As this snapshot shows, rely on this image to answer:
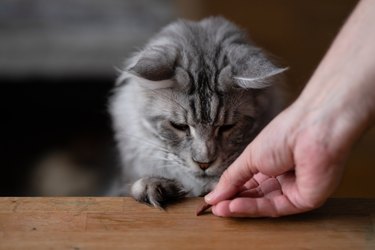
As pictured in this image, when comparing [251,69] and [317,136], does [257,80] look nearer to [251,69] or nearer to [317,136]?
[251,69]

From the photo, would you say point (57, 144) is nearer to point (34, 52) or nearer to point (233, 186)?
point (34, 52)

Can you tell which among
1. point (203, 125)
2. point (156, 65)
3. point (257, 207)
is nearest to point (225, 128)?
point (203, 125)

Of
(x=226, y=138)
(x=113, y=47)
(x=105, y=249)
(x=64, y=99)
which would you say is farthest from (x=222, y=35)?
(x=64, y=99)

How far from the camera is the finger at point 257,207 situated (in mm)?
1351

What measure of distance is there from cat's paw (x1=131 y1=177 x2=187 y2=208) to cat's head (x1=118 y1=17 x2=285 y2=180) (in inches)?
3.9

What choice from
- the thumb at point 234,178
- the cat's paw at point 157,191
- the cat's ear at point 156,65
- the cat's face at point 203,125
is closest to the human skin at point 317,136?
the thumb at point 234,178

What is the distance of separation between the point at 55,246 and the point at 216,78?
2.07 feet

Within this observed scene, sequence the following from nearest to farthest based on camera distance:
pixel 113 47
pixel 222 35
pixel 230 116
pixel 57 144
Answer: pixel 230 116, pixel 222 35, pixel 113 47, pixel 57 144

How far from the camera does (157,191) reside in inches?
58.8

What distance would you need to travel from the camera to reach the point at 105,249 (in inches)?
50.0

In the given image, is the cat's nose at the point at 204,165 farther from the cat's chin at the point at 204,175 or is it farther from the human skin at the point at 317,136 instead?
the human skin at the point at 317,136

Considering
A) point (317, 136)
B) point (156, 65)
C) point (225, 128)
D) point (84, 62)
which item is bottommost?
point (84, 62)

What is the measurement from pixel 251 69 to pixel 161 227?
497 millimetres

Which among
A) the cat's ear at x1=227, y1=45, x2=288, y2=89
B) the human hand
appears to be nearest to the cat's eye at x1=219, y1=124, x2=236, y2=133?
the cat's ear at x1=227, y1=45, x2=288, y2=89
